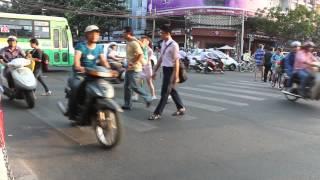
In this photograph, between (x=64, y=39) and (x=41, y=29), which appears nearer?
(x=41, y=29)

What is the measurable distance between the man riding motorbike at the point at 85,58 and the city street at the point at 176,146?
0.67 meters

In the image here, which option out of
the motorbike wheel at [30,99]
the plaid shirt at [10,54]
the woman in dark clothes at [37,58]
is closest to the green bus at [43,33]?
the woman in dark clothes at [37,58]

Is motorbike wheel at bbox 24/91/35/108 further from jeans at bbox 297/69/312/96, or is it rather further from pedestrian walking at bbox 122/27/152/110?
jeans at bbox 297/69/312/96

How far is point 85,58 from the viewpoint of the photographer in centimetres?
715

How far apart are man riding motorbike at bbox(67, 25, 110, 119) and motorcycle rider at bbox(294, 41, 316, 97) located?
5827 millimetres

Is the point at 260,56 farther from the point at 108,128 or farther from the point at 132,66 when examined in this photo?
the point at 108,128

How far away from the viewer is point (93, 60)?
7.17 meters

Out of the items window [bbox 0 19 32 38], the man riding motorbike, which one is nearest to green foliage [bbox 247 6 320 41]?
window [bbox 0 19 32 38]

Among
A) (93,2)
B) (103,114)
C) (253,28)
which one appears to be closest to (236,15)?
(253,28)

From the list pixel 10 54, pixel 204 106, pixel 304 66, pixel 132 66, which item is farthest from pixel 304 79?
pixel 10 54

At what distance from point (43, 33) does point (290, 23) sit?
33.7m

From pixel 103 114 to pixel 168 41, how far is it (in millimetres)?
2840

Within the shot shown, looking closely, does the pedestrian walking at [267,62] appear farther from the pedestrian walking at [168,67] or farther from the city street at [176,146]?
the pedestrian walking at [168,67]

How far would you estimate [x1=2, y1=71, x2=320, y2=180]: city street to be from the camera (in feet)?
17.7
